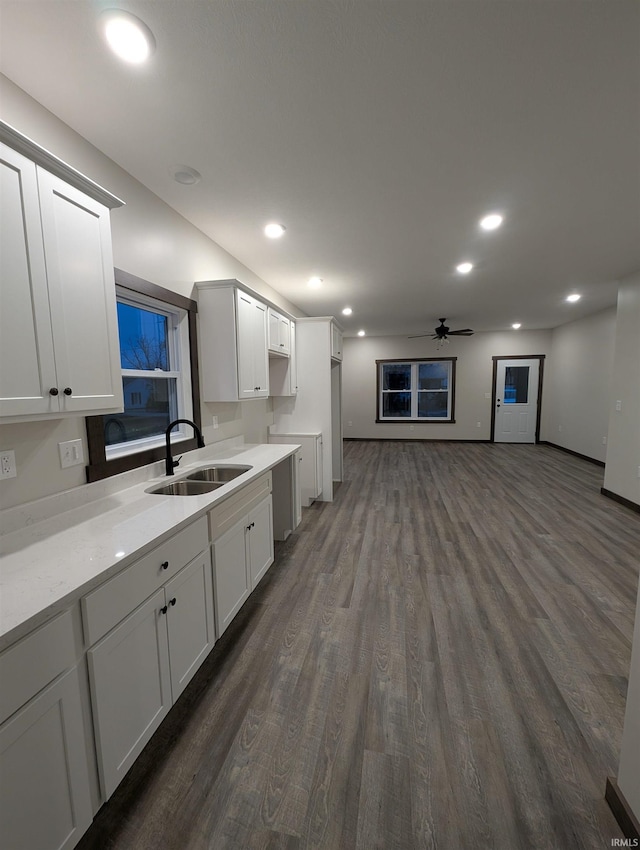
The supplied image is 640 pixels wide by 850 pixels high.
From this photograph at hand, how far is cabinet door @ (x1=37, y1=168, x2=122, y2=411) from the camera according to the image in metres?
1.32

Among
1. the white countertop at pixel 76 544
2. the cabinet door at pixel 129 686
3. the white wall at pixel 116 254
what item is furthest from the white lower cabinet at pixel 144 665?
the white wall at pixel 116 254

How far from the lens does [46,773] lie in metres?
0.96

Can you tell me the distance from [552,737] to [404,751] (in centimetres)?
65

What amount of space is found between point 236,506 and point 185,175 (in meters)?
1.99

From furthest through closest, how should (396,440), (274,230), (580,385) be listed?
(396,440) → (580,385) → (274,230)

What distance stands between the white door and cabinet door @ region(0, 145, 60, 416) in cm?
876

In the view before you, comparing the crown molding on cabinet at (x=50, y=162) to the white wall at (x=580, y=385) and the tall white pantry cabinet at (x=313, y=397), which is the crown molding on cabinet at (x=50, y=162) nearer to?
the tall white pantry cabinet at (x=313, y=397)

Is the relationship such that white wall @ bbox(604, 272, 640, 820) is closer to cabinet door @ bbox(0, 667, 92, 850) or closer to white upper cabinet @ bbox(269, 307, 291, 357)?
white upper cabinet @ bbox(269, 307, 291, 357)

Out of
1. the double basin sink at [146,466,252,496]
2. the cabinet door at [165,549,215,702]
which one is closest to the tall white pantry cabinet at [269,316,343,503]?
the double basin sink at [146,466,252,496]

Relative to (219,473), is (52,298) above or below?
above

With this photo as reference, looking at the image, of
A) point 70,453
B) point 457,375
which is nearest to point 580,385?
point 457,375

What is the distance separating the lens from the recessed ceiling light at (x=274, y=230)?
2758mm

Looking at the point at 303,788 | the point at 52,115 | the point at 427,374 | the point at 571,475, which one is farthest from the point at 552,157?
the point at 427,374

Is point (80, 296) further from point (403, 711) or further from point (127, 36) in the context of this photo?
point (403, 711)
